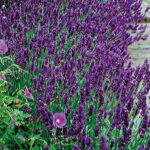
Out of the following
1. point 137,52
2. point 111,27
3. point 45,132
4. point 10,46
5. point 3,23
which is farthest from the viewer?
point 137,52

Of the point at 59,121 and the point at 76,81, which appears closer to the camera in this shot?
the point at 59,121

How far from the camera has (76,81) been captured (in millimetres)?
2795

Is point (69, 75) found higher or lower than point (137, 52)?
higher

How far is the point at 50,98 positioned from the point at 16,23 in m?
1.36

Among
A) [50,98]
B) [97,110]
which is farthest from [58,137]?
[97,110]

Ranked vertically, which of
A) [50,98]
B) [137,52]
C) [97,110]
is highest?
[50,98]

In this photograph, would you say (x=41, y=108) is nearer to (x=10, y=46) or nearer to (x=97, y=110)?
(x=97, y=110)

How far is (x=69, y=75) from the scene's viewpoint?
2.78 m

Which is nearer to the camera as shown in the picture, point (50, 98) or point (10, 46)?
point (50, 98)

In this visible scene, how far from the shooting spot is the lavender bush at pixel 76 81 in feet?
7.09

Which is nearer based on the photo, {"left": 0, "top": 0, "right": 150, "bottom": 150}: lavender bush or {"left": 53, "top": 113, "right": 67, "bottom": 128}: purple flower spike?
{"left": 53, "top": 113, "right": 67, "bottom": 128}: purple flower spike

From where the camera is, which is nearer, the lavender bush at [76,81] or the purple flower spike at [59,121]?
the purple flower spike at [59,121]

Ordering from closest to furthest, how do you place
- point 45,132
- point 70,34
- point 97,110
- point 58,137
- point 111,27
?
point 58,137
point 45,132
point 97,110
point 70,34
point 111,27

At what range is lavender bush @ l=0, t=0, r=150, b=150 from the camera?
2162 mm
